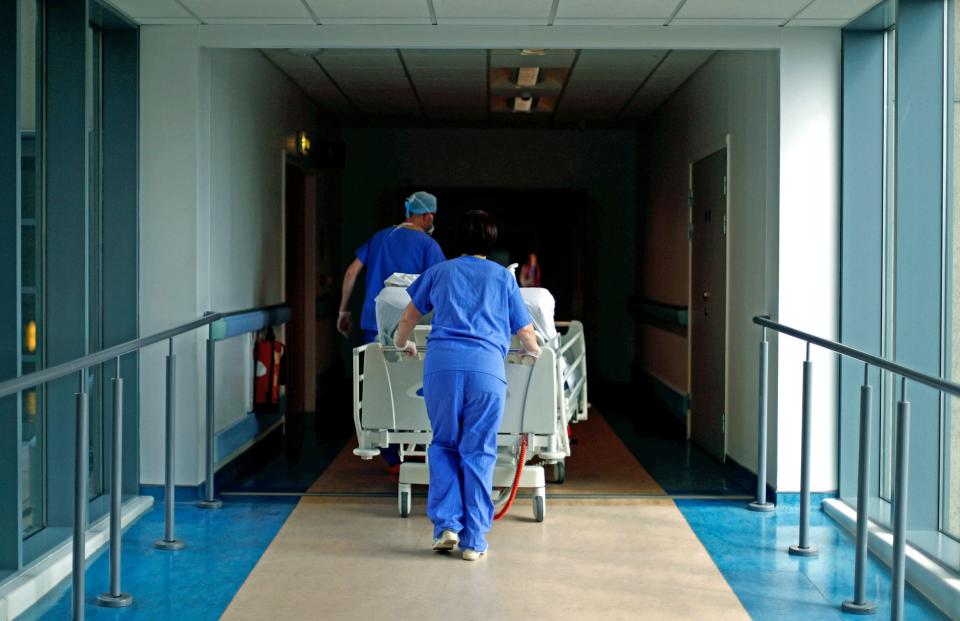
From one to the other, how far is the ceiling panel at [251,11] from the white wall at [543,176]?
5274 mm

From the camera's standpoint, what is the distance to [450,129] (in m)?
10.6

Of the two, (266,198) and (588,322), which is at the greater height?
(266,198)

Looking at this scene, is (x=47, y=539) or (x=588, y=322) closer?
(x=47, y=539)

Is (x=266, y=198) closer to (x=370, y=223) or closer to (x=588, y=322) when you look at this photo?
(x=370, y=223)

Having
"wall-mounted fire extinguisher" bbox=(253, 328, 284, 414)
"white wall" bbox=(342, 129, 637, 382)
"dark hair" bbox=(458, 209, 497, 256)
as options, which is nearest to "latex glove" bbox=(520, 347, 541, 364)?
"dark hair" bbox=(458, 209, 497, 256)

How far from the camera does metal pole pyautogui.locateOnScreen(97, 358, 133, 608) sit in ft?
12.0

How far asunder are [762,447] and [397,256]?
223 cm

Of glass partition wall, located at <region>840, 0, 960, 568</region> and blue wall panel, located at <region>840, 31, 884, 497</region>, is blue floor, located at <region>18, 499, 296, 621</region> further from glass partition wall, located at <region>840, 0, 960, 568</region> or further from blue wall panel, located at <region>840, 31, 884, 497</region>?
blue wall panel, located at <region>840, 31, 884, 497</region>

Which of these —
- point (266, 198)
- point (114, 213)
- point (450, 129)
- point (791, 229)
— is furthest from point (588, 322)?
point (114, 213)

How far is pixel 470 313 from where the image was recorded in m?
4.41

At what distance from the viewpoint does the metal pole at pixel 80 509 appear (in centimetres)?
331

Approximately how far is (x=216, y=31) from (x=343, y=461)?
2528 millimetres

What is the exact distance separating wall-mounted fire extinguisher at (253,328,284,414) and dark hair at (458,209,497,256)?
2.51 meters

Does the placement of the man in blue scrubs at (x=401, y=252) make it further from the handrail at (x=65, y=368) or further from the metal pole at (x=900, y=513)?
the metal pole at (x=900, y=513)
